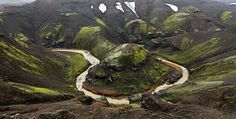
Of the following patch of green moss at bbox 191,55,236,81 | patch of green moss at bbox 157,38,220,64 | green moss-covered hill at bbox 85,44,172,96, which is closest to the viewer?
patch of green moss at bbox 191,55,236,81

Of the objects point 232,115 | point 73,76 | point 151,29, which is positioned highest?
point 151,29

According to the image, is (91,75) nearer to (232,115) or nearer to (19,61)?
(19,61)

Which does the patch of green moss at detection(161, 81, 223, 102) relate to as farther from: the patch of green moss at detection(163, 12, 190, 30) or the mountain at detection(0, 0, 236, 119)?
the patch of green moss at detection(163, 12, 190, 30)

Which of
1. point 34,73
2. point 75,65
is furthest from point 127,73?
point 34,73

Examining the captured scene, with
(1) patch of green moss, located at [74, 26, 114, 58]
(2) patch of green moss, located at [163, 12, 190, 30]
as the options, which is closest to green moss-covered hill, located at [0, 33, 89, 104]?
(1) patch of green moss, located at [74, 26, 114, 58]

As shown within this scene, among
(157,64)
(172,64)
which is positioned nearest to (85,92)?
(157,64)

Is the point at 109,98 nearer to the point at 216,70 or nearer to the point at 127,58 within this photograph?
the point at 127,58

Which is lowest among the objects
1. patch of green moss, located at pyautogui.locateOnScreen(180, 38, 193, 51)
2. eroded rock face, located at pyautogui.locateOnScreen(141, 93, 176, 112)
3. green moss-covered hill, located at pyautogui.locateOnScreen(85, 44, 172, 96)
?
eroded rock face, located at pyautogui.locateOnScreen(141, 93, 176, 112)
